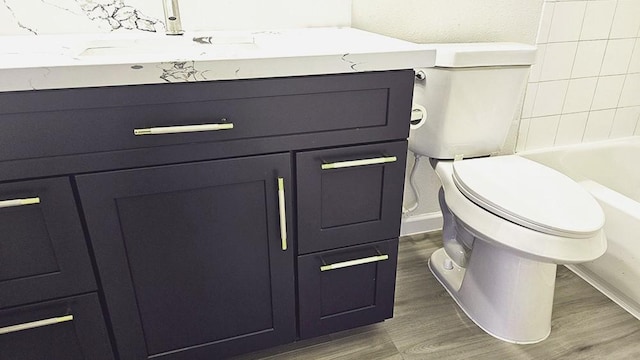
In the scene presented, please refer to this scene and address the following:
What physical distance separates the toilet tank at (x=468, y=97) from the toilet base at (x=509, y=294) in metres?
0.35

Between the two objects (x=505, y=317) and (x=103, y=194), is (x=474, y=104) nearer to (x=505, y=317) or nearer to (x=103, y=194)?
(x=505, y=317)

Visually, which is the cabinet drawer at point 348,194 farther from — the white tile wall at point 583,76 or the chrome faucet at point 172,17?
the white tile wall at point 583,76

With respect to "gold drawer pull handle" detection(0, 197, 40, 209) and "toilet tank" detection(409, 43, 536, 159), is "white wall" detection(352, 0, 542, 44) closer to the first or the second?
"toilet tank" detection(409, 43, 536, 159)

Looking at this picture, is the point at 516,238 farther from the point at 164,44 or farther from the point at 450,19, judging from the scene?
the point at 164,44

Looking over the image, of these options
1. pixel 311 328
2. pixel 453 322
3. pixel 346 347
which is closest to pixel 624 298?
pixel 453 322

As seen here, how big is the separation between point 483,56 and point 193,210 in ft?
3.14

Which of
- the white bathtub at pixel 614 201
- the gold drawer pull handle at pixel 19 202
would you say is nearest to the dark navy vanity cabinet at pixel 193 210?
the gold drawer pull handle at pixel 19 202

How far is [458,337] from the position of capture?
4.45 ft

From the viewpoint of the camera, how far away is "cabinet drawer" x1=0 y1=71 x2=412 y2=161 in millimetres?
822

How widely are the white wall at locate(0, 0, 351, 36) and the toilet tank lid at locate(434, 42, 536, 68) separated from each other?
358 mm

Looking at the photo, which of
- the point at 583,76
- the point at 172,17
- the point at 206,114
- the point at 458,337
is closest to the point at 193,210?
the point at 206,114

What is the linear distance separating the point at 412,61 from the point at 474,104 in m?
0.47

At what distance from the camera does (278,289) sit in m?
1.13

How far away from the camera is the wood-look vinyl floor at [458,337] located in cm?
129
